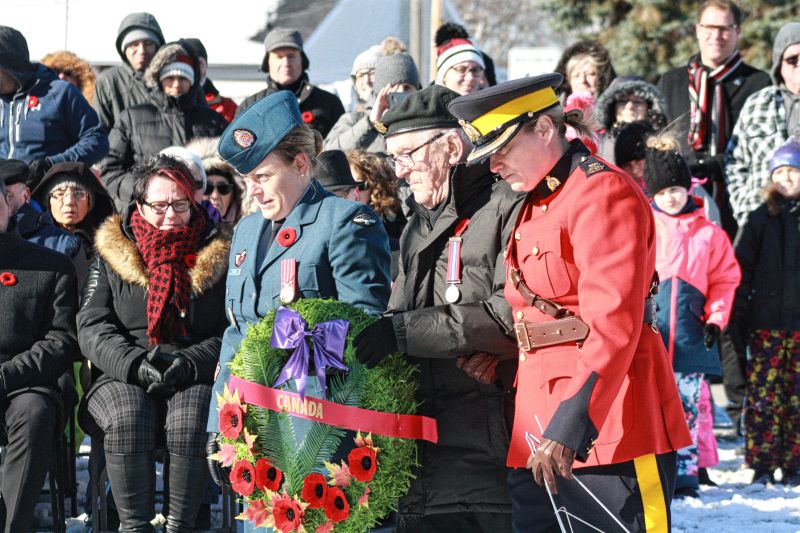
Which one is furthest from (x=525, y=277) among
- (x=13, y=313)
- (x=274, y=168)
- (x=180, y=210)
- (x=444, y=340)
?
(x=13, y=313)

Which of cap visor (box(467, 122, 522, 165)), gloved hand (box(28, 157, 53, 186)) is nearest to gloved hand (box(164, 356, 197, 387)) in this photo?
gloved hand (box(28, 157, 53, 186))

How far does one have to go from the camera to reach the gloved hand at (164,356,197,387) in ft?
18.2

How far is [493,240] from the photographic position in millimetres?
3734

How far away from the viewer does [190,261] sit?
5797mm

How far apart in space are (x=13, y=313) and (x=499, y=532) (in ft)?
10.1

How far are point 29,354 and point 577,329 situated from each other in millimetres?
3472

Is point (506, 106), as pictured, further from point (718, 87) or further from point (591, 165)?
point (718, 87)

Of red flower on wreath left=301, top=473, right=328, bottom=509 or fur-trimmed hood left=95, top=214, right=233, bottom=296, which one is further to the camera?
fur-trimmed hood left=95, top=214, right=233, bottom=296

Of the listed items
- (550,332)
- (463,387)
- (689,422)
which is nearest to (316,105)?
(689,422)

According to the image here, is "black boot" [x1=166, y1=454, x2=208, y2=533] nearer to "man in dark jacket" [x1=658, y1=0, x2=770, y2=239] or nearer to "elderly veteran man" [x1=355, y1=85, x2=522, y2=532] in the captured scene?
"elderly veteran man" [x1=355, y1=85, x2=522, y2=532]

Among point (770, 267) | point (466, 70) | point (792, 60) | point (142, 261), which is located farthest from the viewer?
point (792, 60)

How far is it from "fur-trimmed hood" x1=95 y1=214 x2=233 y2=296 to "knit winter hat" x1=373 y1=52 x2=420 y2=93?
2.15 meters

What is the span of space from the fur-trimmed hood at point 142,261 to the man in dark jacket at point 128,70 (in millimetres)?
2894

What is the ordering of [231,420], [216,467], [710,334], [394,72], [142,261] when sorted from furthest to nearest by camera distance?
[394,72]
[710,334]
[142,261]
[216,467]
[231,420]
